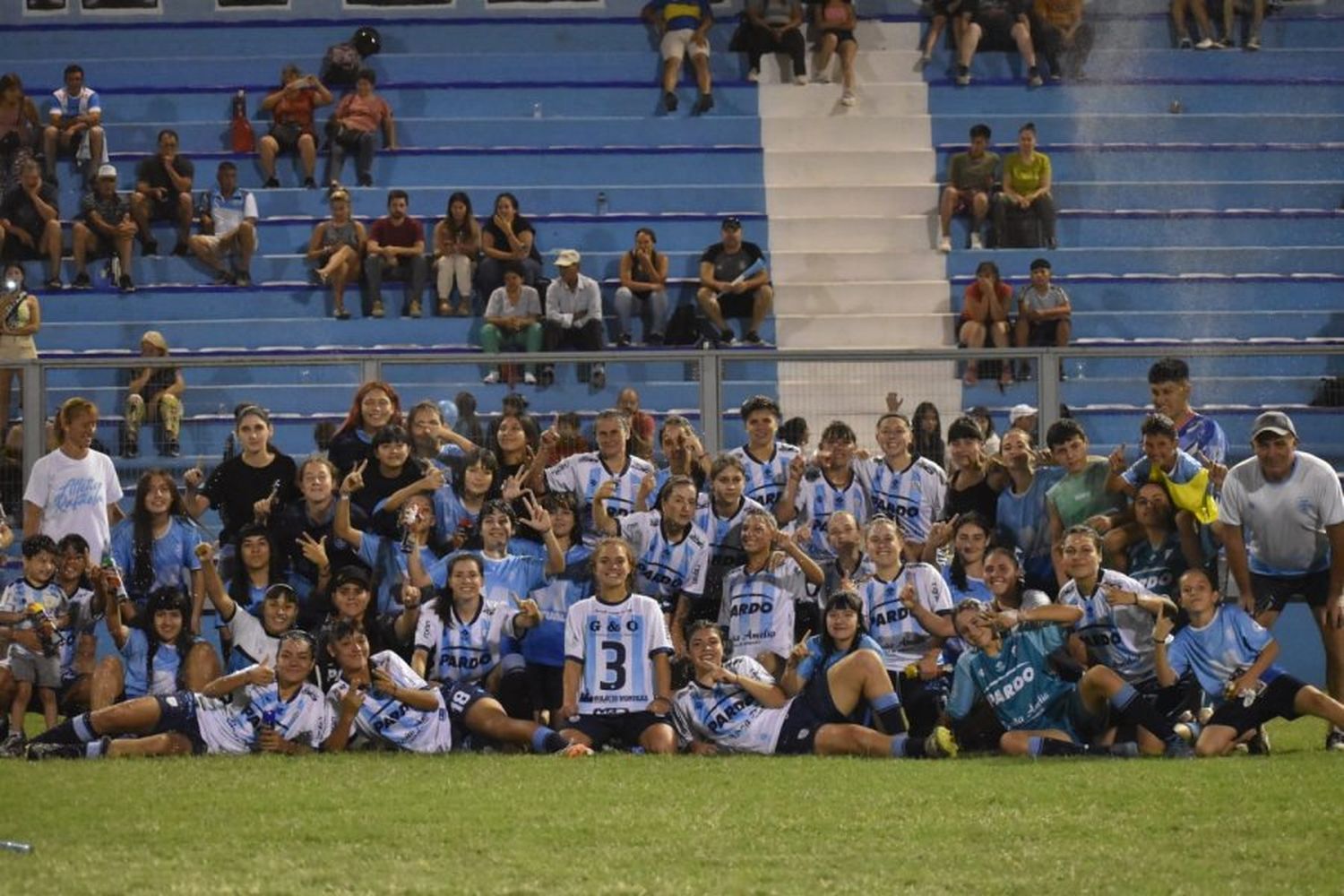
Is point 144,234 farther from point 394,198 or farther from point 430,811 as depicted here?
point 430,811

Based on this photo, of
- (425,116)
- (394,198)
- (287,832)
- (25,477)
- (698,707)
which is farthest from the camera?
(425,116)

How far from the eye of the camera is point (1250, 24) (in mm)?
22219

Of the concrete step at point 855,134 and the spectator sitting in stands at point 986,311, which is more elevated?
the concrete step at point 855,134

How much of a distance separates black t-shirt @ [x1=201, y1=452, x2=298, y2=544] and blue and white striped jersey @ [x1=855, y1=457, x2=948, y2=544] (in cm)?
326

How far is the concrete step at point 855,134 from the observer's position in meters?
21.3

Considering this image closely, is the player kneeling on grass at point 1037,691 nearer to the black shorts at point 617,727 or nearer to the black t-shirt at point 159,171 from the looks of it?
the black shorts at point 617,727

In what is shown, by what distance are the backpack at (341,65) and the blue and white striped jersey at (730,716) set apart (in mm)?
10864

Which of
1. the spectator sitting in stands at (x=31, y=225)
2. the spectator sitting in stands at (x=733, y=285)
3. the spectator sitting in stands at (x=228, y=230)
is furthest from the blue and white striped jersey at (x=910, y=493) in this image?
the spectator sitting in stands at (x=31, y=225)

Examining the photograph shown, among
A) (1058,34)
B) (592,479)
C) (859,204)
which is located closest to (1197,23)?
(1058,34)

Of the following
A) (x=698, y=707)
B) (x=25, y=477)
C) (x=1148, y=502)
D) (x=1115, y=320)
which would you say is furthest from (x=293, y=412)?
(x=1115, y=320)

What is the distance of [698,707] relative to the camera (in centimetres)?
1172

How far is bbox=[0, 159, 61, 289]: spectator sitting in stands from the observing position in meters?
19.2

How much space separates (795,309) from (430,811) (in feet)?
36.1

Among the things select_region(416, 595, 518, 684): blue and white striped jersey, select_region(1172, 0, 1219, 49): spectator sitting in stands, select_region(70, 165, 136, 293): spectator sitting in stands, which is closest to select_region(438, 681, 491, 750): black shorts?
select_region(416, 595, 518, 684): blue and white striped jersey
